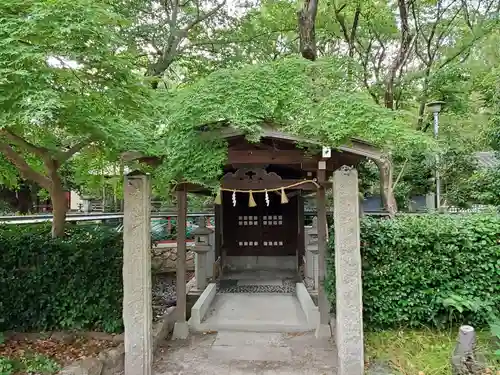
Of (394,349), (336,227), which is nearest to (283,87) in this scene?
(336,227)

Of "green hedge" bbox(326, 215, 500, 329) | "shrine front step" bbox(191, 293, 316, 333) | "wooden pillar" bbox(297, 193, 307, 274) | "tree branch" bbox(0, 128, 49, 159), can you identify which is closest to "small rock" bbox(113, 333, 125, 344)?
"shrine front step" bbox(191, 293, 316, 333)

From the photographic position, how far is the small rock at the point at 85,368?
16.6 ft

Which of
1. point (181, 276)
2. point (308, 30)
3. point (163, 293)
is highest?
point (308, 30)

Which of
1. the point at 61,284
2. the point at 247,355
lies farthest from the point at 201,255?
the point at 247,355

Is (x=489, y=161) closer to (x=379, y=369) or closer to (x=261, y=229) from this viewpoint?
(x=261, y=229)

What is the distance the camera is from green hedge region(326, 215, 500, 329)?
5.76 metres

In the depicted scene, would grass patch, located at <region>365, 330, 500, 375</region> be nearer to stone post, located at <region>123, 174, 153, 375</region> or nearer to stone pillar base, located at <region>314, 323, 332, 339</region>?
stone pillar base, located at <region>314, 323, 332, 339</region>

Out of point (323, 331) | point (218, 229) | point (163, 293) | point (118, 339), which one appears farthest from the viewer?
point (218, 229)

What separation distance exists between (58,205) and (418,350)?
248 inches

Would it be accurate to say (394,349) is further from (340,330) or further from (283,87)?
(283,87)

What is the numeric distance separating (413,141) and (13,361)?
613 centimetres

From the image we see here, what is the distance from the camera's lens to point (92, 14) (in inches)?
159

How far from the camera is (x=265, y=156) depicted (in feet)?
18.5

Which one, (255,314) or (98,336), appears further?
(255,314)
